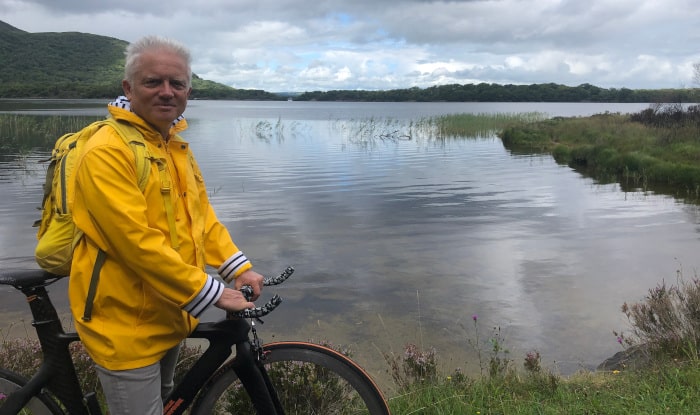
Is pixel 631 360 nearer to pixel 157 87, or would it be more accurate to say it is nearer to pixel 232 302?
pixel 232 302

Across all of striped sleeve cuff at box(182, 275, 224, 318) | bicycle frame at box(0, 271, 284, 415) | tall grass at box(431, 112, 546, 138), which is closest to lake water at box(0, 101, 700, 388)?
bicycle frame at box(0, 271, 284, 415)

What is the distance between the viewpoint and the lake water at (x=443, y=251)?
7.34m

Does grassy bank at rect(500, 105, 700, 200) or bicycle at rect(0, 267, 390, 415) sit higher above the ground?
bicycle at rect(0, 267, 390, 415)

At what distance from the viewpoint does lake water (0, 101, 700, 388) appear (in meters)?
7.34

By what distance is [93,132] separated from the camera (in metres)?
2.17

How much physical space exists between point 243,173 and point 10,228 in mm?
10952

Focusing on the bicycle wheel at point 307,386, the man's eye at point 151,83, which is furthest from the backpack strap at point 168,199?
the bicycle wheel at point 307,386

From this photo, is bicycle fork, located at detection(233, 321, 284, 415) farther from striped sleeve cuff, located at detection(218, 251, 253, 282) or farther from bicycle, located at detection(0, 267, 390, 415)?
striped sleeve cuff, located at detection(218, 251, 253, 282)

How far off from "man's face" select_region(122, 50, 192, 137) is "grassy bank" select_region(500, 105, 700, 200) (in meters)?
19.9

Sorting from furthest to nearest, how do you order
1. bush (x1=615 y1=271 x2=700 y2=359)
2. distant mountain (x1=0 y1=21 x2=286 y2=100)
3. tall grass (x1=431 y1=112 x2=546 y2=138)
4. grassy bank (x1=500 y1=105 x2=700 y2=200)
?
distant mountain (x1=0 y1=21 x2=286 y2=100)
tall grass (x1=431 y1=112 x2=546 y2=138)
grassy bank (x1=500 y1=105 x2=700 y2=200)
bush (x1=615 y1=271 x2=700 y2=359)

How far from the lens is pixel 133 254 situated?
1.99 meters

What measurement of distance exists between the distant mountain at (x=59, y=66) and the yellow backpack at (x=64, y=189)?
123 metres

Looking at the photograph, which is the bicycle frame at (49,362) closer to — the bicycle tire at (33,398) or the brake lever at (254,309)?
the bicycle tire at (33,398)

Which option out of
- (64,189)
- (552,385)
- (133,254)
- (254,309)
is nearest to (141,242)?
(133,254)
